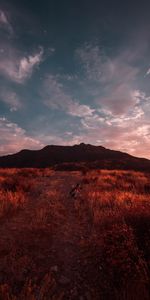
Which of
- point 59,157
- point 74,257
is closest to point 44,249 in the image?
point 74,257

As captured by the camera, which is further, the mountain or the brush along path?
the mountain

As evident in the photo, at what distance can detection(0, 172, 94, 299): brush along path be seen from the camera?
3467 mm

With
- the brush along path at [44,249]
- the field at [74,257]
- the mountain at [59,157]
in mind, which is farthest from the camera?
the mountain at [59,157]

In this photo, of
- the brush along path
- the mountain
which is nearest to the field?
the brush along path

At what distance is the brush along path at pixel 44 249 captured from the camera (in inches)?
136

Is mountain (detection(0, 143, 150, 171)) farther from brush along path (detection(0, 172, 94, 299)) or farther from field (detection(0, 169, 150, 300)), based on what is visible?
field (detection(0, 169, 150, 300))

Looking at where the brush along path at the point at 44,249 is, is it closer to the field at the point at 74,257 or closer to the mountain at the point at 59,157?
the field at the point at 74,257

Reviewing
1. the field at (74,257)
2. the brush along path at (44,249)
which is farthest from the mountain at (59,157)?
the field at (74,257)

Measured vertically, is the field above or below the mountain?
below

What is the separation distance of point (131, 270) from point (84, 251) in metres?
1.30

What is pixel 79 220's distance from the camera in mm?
6516

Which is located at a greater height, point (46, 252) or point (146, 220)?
point (146, 220)

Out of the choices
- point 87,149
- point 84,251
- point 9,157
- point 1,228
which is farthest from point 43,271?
point 87,149

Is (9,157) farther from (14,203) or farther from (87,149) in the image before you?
(14,203)
